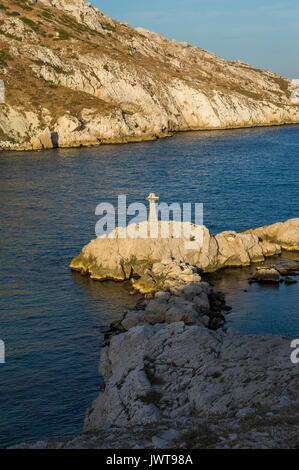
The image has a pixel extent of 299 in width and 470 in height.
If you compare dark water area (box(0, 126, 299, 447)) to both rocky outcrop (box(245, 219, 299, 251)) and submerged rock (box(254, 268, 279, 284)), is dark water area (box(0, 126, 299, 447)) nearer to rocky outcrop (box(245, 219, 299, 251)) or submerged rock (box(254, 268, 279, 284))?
submerged rock (box(254, 268, 279, 284))

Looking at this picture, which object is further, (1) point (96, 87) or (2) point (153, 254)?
(1) point (96, 87)

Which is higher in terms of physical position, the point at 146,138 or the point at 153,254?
the point at 146,138

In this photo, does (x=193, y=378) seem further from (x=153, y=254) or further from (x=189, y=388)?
(x=153, y=254)

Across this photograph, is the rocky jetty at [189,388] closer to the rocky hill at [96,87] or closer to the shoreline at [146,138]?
the shoreline at [146,138]

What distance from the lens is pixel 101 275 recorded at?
41938 millimetres

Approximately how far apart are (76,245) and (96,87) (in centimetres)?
10333

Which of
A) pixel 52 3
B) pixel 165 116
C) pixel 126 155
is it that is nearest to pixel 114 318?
pixel 126 155

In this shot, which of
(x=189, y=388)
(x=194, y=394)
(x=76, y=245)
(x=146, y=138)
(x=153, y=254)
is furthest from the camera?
(x=146, y=138)

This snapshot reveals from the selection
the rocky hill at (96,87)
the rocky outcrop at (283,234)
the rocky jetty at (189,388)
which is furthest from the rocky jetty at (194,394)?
the rocky hill at (96,87)

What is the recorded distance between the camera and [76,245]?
164 feet

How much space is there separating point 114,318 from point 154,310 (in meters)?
2.85

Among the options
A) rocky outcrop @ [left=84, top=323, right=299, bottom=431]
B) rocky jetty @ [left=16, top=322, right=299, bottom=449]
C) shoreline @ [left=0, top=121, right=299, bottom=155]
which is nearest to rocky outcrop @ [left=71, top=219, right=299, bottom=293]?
rocky jetty @ [left=16, top=322, right=299, bottom=449]

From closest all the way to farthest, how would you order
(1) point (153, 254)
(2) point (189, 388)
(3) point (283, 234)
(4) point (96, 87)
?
(2) point (189, 388)
(1) point (153, 254)
(3) point (283, 234)
(4) point (96, 87)

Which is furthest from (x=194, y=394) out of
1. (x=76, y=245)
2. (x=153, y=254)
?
(x=76, y=245)
